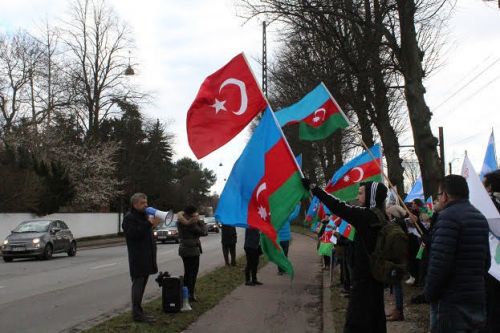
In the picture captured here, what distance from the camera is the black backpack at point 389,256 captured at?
506 cm

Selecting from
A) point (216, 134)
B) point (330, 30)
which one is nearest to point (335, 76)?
point (330, 30)

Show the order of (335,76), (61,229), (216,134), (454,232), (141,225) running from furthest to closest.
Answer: (61,229)
(335,76)
(141,225)
(216,134)
(454,232)

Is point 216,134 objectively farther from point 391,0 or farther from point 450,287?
point 391,0

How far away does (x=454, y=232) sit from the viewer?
4469 millimetres

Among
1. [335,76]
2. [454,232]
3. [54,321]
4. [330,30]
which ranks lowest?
[54,321]

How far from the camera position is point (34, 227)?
2338 cm

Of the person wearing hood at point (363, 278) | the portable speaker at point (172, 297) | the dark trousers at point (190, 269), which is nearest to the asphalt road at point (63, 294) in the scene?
the portable speaker at point (172, 297)

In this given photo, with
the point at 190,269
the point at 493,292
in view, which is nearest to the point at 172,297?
the point at 190,269

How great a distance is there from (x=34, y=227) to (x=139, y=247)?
16.6 m

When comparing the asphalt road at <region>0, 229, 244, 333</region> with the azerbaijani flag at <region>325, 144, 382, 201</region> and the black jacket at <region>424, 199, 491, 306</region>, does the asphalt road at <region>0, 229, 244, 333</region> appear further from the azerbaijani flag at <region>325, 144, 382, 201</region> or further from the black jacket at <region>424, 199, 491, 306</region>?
the black jacket at <region>424, 199, 491, 306</region>

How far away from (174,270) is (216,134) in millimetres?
11352

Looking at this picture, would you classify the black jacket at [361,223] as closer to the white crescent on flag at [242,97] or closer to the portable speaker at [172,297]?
the white crescent on flag at [242,97]

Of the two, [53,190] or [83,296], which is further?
[53,190]

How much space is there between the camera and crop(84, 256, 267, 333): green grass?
8.04 metres
